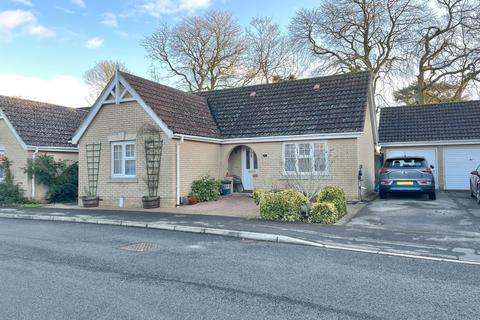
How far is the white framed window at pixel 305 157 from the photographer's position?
49.6ft

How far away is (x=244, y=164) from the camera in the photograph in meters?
19.0

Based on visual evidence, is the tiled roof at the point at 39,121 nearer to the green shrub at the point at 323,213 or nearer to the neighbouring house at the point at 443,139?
the green shrub at the point at 323,213

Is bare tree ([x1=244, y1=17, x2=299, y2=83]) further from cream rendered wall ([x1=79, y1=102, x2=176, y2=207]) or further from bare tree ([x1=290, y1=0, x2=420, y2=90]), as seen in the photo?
cream rendered wall ([x1=79, y1=102, x2=176, y2=207])

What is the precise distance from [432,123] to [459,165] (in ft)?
9.84

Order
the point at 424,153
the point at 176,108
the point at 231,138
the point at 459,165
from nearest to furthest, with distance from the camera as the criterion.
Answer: the point at 176,108, the point at 231,138, the point at 459,165, the point at 424,153

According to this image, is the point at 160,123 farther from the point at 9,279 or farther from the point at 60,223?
the point at 9,279

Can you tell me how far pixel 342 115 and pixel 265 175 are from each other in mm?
4333

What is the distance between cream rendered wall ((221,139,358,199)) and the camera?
50.9ft

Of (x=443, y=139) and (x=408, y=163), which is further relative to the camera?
(x=443, y=139)

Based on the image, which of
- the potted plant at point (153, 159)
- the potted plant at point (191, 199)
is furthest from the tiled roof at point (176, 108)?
the potted plant at point (191, 199)

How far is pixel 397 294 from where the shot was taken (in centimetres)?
517

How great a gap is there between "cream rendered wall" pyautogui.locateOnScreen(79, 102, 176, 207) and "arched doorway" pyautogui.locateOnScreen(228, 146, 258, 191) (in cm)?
470

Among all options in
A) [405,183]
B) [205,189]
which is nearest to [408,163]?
[405,183]

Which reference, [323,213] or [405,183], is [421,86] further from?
[323,213]
